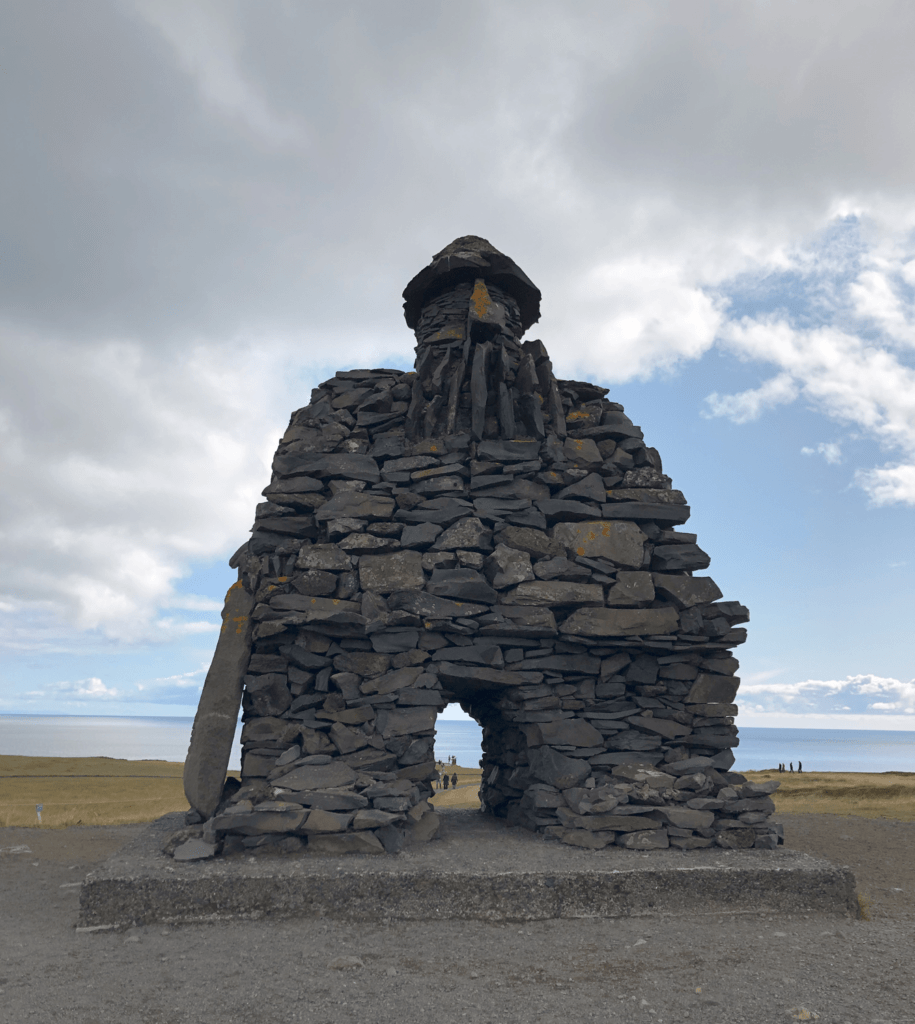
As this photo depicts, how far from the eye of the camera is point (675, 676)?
8.55 m

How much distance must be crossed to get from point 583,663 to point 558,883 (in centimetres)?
269

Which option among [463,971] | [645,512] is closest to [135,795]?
[645,512]

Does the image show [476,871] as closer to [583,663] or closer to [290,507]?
[583,663]

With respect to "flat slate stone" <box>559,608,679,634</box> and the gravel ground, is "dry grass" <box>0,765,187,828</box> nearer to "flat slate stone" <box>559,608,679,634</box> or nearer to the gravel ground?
the gravel ground

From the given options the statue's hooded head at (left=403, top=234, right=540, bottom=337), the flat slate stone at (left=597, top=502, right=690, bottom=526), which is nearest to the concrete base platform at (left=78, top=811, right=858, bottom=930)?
the flat slate stone at (left=597, top=502, right=690, bottom=526)

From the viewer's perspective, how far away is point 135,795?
23.6m

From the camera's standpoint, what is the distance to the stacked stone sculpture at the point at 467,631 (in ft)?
25.5

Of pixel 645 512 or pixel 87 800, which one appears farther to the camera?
pixel 87 800

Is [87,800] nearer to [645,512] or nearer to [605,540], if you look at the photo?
[605,540]

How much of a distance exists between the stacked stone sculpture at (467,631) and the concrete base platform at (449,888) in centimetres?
61

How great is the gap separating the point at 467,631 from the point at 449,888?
9.30 feet

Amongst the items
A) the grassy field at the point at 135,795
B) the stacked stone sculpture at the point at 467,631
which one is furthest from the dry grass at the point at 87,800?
the stacked stone sculpture at the point at 467,631

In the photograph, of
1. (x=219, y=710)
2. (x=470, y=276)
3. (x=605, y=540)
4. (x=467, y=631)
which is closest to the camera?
(x=219, y=710)

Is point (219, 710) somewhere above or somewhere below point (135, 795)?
above
